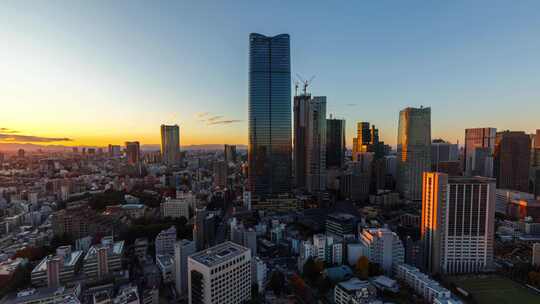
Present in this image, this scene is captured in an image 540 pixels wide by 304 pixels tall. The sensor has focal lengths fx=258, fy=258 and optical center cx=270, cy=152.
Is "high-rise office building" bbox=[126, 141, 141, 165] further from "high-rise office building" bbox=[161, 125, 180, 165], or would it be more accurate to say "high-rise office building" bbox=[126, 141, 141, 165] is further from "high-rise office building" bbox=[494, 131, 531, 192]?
"high-rise office building" bbox=[494, 131, 531, 192]

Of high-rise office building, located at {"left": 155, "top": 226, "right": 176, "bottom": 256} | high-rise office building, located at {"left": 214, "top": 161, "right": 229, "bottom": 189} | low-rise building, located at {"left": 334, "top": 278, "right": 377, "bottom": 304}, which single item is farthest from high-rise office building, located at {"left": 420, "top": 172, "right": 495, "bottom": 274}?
high-rise office building, located at {"left": 214, "top": 161, "right": 229, "bottom": 189}

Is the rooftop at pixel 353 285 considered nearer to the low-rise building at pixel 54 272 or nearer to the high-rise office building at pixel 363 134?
the low-rise building at pixel 54 272

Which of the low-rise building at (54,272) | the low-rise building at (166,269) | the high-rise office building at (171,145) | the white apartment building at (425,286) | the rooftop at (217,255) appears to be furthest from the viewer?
the high-rise office building at (171,145)

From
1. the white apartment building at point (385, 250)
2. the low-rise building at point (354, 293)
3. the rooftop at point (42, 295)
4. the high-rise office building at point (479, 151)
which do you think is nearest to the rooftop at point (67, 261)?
the rooftop at point (42, 295)

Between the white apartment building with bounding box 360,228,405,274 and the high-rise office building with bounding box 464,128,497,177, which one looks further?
the high-rise office building with bounding box 464,128,497,177

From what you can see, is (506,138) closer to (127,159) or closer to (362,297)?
(362,297)

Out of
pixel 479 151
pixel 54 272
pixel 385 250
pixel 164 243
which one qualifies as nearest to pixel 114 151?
pixel 164 243
